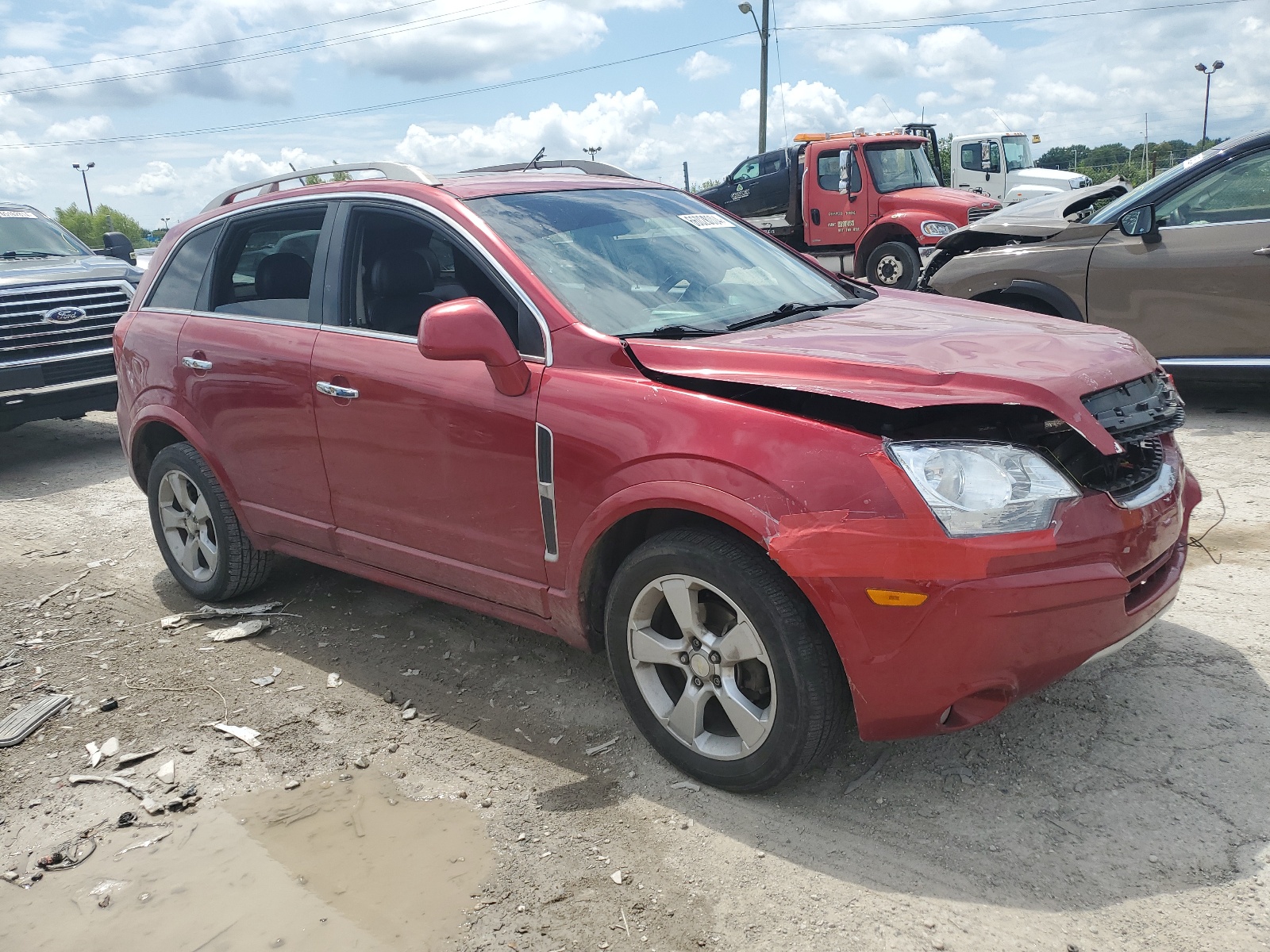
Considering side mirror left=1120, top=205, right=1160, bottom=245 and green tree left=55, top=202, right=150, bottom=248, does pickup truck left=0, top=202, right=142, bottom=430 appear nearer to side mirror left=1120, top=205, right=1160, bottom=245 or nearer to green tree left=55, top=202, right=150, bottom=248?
side mirror left=1120, top=205, right=1160, bottom=245

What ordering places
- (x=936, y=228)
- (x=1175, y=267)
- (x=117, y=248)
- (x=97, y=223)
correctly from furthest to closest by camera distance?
(x=97, y=223), (x=936, y=228), (x=117, y=248), (x=1175, y=267)

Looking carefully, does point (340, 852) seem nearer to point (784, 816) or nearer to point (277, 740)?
point (277, 740)

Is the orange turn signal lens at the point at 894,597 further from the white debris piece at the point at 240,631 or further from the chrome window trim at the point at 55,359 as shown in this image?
the chrome window trim at the point at 55,359

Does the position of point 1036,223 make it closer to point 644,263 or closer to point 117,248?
point 644,263

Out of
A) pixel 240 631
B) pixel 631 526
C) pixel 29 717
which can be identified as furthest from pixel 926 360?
pixel 29 717

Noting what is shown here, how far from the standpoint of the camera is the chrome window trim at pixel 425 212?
3213 mm

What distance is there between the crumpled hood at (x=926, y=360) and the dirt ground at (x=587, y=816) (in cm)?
103

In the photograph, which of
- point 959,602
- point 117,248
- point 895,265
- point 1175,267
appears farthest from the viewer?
point 895,265

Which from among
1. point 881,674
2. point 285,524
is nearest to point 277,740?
point 285,524

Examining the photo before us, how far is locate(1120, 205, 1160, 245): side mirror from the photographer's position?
6.39 metres

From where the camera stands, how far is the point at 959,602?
2.45 m

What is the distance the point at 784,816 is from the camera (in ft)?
9.41

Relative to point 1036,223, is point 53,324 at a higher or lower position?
lower

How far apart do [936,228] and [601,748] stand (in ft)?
38.7
